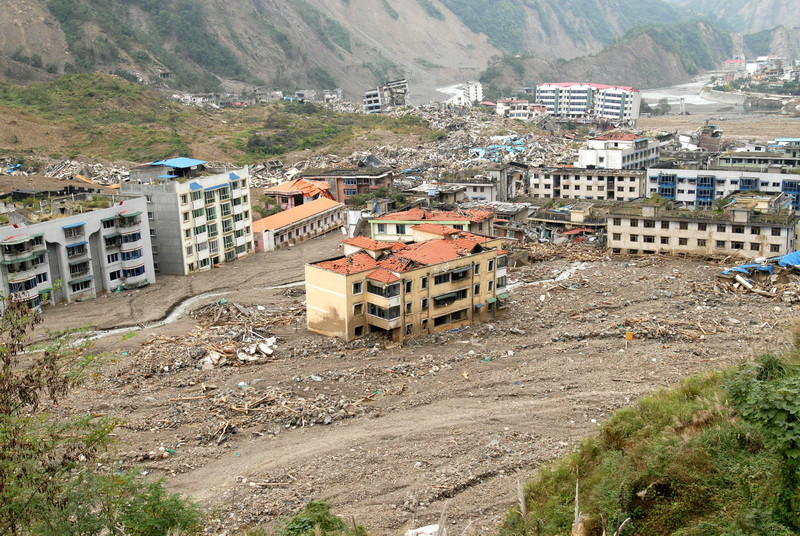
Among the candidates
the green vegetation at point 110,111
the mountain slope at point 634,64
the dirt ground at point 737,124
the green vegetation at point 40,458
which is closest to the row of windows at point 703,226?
the green vegetation at point 40,458

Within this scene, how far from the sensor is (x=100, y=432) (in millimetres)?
9211

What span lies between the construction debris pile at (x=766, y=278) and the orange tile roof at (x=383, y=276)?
42.4 ft

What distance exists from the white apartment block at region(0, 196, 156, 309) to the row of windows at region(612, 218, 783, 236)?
67.7 ft

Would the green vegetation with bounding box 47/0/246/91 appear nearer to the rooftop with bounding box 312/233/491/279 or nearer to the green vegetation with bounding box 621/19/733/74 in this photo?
the rooftop with bounding box 312/233/491/279

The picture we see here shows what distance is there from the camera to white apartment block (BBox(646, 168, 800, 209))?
4038cm

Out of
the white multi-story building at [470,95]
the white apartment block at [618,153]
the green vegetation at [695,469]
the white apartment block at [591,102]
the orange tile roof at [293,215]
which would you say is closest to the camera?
the green vegetation at [695,469]

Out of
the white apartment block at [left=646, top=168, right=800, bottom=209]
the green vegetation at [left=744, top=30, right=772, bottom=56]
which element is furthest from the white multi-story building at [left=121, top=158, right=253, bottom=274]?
the green vegetation at [left=744, top=30, right=772, bottom=56]

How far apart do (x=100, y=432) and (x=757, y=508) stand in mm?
7414

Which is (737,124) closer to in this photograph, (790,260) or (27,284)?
(790,260)

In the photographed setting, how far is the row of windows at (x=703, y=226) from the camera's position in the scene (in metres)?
32.6

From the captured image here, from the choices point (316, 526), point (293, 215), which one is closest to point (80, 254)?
point (293, 215)

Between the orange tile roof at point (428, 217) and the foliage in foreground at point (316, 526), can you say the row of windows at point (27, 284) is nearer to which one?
the orange tile roof at point (428, 217)

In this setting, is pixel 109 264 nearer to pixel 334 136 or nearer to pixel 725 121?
pixel 334 136

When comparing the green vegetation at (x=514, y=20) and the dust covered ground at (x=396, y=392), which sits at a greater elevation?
the green vegetation at (x=514, y=20)
